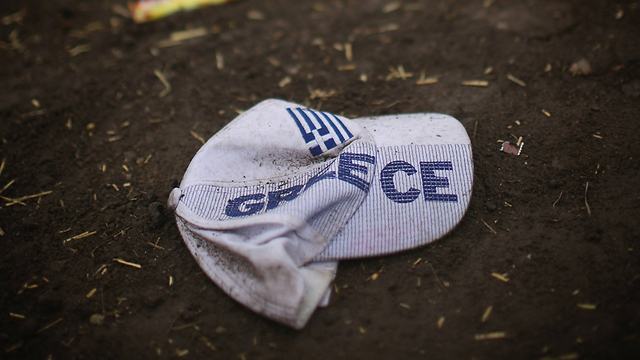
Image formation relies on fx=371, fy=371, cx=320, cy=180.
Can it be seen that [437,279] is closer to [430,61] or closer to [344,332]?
[344,332]

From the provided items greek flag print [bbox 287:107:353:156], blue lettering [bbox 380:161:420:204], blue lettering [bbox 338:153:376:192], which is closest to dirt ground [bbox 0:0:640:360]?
blue lettering [bbox 380:161:420:204]

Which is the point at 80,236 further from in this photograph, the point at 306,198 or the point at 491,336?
the point at 491,336

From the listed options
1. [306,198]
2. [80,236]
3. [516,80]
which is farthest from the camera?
[516,80]

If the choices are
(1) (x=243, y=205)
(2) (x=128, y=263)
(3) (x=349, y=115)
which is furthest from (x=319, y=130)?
(2) (x=128, y=263)

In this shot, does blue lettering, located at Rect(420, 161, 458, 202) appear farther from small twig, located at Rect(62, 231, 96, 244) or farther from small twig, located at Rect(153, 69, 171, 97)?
small twig, located at Rect(153, 69, 171, 97)

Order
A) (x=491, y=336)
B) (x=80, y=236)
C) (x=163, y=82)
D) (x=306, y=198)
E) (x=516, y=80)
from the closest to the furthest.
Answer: (x=491, y=336) → (x=306, y=198) → (x=80, y=236) → (x=516, y=80) → (x=163, y=82)

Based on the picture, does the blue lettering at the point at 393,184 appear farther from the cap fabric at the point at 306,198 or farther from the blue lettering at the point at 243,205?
the blue lettering at the point at 243,205

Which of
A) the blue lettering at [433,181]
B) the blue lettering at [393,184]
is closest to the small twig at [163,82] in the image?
the blue lettering at [393,184]

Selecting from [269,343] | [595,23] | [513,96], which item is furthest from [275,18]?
[269,343]

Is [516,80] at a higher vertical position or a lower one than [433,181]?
higher
